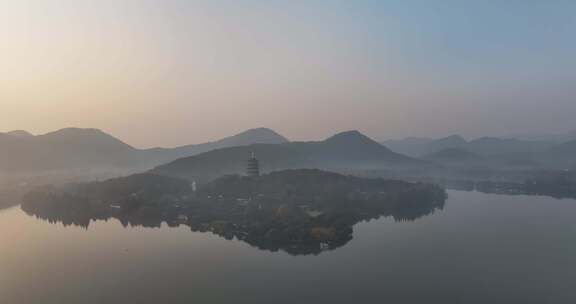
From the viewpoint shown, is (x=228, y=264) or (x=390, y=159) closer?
(x=228, y=264)

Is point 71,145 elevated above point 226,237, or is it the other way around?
point 71,145

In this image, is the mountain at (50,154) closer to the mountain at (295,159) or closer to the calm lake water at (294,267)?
the mountain at (295,159)

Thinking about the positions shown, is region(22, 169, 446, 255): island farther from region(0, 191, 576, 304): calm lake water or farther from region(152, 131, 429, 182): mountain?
region(152, 131, 429, 182): mountain

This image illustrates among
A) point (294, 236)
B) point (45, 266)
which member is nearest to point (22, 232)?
point (45, 266)

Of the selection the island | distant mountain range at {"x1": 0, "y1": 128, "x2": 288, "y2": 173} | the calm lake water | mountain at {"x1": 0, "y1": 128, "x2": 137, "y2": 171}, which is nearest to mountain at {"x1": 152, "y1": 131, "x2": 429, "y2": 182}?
the island

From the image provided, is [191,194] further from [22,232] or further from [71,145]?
[71,145]

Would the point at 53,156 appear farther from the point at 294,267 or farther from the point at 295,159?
the point at 294,267
